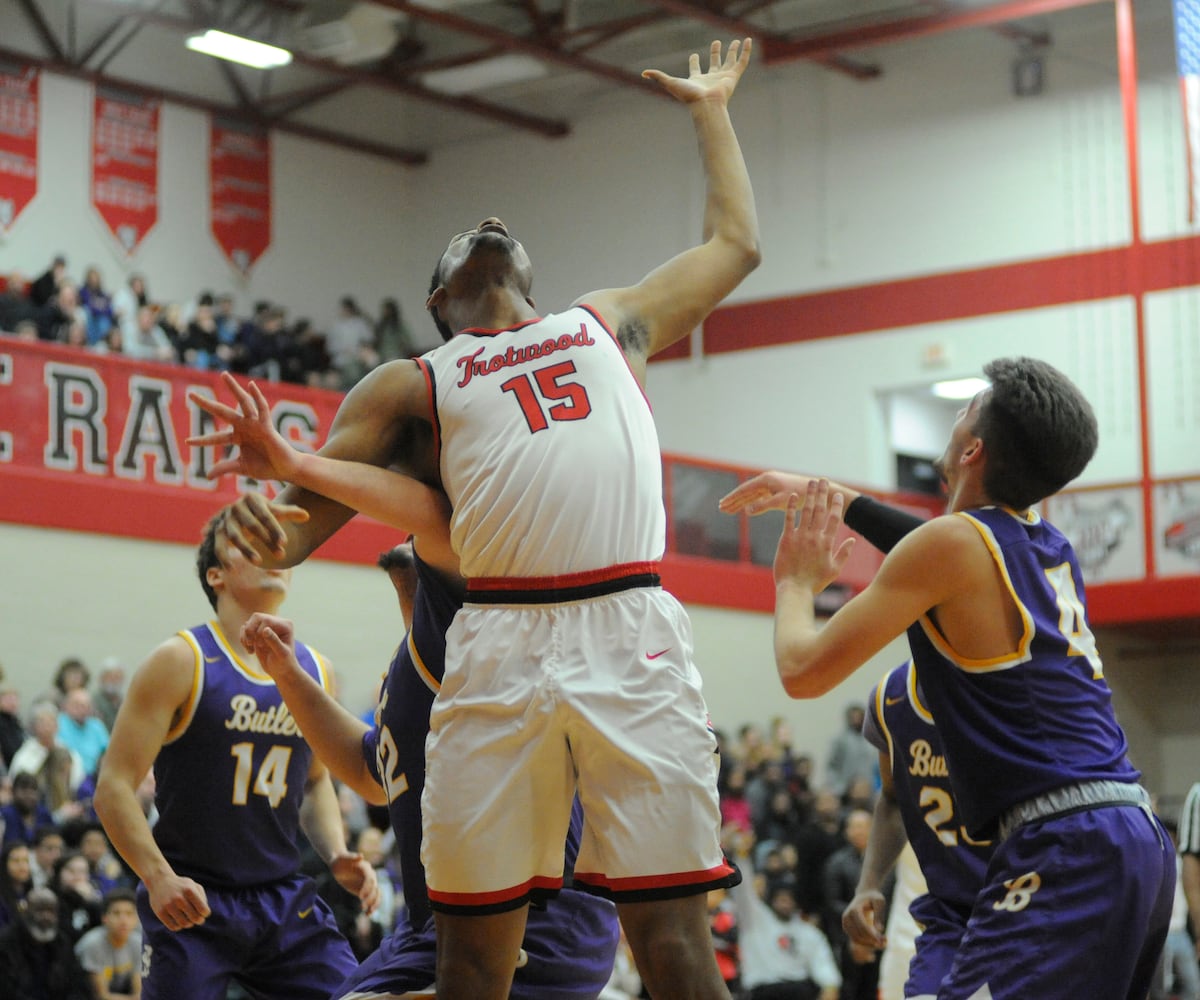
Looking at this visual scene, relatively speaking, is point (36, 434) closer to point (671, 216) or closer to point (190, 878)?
point (190, 878)

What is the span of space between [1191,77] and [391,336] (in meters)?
10.7

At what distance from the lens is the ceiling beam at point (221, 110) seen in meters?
22.5

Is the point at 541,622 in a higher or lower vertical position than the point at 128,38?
lower

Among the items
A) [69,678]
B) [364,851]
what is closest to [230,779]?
[364,851]

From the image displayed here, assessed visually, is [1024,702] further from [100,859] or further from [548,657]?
[100,859]

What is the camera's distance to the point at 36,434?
1527 cm

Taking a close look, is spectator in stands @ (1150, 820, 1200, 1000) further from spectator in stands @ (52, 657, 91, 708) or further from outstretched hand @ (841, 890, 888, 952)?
outstretched hand @ (841, 890, 888, 952)

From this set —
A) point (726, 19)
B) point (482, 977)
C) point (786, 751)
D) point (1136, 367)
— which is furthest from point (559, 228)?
point (482, 977)

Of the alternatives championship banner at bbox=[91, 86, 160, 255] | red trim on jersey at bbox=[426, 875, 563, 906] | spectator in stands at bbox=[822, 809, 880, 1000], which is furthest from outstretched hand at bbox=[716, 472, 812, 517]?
championship banner at bbox=[91, 86, 160, 255]

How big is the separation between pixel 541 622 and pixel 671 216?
72.8 feet

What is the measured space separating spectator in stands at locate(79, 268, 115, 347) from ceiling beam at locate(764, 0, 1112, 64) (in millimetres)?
8999

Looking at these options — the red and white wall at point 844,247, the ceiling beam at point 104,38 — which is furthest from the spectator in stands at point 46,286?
the ceiling beam at point 104,38

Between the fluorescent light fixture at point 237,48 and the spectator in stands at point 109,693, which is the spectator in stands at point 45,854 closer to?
the spectator in stands at point 109,693

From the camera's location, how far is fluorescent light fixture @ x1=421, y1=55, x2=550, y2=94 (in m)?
24.6
